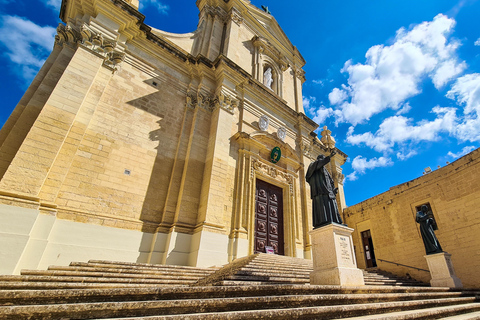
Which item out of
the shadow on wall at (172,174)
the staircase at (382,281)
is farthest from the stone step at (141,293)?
the shadow on wall at (172,174)

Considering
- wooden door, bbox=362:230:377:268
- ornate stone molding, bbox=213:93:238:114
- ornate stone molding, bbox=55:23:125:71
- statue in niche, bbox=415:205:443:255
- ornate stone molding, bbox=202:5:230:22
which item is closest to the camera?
ornate stone molding, bbox=55:23:125:71

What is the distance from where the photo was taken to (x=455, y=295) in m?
6.43

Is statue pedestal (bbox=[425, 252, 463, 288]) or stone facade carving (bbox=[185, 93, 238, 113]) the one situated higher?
stone facade carving (bbox=[185, 93, 238, 113])

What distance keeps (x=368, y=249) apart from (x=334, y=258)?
11130 mm

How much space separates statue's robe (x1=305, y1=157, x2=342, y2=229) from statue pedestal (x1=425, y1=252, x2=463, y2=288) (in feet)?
17.5

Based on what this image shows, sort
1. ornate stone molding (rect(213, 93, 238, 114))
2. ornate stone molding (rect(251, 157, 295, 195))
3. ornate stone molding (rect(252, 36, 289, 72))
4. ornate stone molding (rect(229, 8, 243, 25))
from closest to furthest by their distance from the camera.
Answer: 1. ornate stone molding (rect(213, 93, 238, 114))
2. ornate stone molding (rect(251, 157, 295, 195))
3. ornate stone molding (rect(229, 8, 243, 25))
4. ornate stone molding (rect(252, 36, 289, 72))

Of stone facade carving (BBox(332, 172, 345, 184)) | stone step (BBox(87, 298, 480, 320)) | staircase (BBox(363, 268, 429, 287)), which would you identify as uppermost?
stone facade carving (BBox(332, 172, 345, 184))

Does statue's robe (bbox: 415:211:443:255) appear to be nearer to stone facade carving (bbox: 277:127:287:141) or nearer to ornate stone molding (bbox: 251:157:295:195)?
ornate stone molding (bbox: 251:157:295:195)

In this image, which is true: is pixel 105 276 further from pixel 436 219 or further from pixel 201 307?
pixel 436 219

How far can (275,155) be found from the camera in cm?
1180

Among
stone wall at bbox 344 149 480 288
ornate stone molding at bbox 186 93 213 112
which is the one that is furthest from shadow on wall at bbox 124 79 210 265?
stone wall at bbox 344 149 480 288

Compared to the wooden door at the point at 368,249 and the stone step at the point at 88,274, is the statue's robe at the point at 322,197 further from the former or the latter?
the wooden door at the point at 368,249

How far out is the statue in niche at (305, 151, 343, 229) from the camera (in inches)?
220

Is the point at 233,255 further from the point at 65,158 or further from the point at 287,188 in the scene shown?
the point at 65,158
